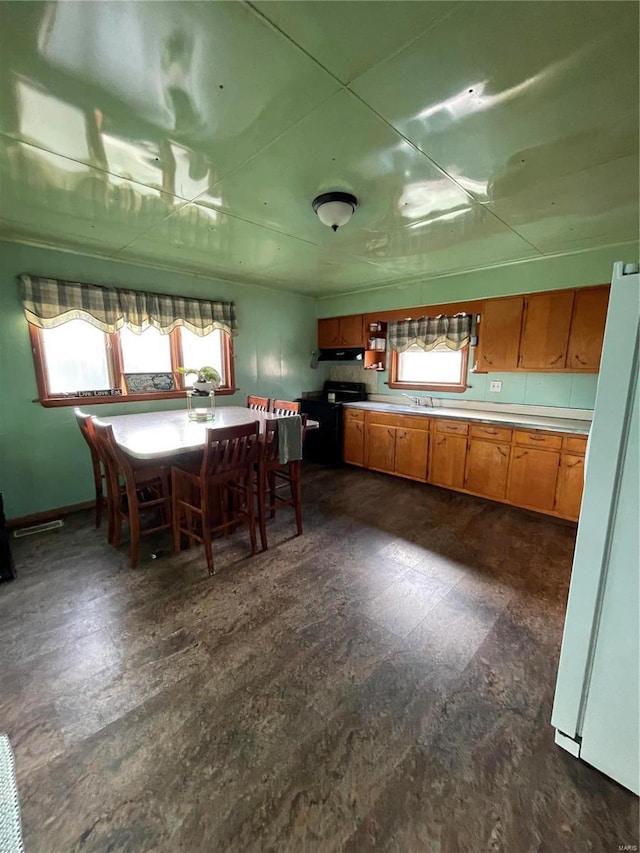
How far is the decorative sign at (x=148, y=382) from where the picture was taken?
367cm

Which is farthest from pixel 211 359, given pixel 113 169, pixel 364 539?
pixel 364 539

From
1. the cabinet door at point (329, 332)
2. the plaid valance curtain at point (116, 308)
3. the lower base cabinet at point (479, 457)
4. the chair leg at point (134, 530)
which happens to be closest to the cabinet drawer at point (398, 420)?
the lower base cabinet at point (479, 457)

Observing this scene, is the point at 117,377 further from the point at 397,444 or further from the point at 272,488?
the point at 397,444

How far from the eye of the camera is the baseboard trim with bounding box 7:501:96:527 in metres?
3.07

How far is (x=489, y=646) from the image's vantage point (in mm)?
1797

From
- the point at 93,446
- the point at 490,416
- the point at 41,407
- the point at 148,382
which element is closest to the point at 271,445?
the point at 93,446

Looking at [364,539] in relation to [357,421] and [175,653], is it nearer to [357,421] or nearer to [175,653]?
[175,653]

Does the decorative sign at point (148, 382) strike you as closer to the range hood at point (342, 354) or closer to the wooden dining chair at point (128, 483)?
the wooden dining chair at point (128, 483)

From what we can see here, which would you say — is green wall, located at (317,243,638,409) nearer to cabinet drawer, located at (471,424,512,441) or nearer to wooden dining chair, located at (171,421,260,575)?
cabinet drawer, located at (471,424,512,441)

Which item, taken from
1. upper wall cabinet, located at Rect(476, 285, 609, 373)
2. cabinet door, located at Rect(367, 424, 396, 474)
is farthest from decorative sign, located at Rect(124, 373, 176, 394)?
upper wall cabinet, located at Rect(476, 285, 609, 373)

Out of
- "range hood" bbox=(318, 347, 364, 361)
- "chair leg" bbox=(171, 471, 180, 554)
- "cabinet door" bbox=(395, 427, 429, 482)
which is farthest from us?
"range hood" bbox=(318, 347, 364, 361)

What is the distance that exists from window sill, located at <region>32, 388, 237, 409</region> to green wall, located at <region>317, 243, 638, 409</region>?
2.78m

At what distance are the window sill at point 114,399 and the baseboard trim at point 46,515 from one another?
38.5 inches

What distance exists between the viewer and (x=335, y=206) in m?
2.02
